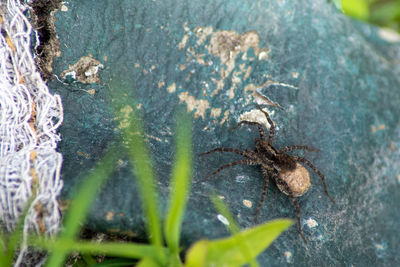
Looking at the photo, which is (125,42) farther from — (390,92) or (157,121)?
(390,92)

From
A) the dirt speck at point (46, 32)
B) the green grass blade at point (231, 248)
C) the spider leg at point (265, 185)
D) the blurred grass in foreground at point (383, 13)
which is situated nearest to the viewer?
the green grass blade at point (231, 248)

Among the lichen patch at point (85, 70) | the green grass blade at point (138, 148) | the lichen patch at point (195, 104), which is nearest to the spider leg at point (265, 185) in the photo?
the lichen patch at point (195, 104)

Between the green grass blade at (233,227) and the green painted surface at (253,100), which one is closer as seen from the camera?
the green grass blade at (233,227)

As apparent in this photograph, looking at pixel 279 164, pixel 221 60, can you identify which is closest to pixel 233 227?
pixel 279 164

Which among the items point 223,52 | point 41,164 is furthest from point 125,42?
point 41,164

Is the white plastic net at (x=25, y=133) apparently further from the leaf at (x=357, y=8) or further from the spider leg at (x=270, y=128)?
the leaf at (x=357, y=8)

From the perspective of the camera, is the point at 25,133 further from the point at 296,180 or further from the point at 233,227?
the point at 296,180
